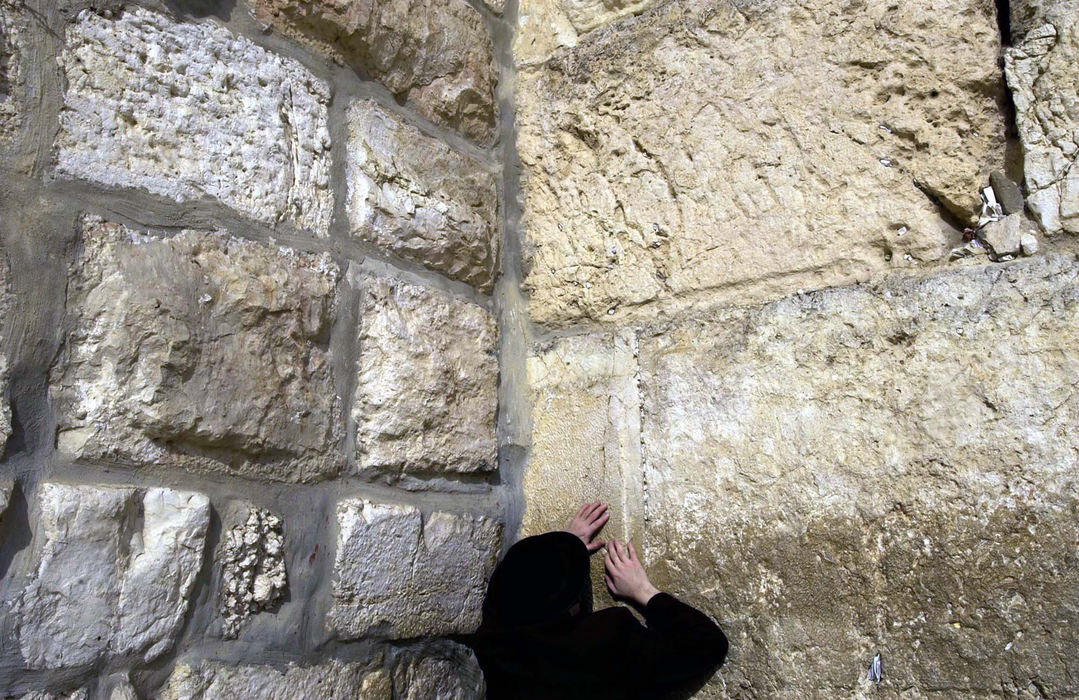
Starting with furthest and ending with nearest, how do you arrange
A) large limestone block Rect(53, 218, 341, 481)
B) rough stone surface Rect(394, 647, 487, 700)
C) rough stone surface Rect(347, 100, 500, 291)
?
rough stone surface Rect(347, 100, 500, 291) → rough stone surface Rect(394, 647, 487, 700) → large limestone block Rect(53, 218, 341, 481)

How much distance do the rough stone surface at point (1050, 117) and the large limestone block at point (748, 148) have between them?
0.16ft

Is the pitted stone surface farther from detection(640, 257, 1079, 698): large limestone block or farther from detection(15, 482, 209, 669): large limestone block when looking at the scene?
detection(640, 257, 1079, 698): large limestone block

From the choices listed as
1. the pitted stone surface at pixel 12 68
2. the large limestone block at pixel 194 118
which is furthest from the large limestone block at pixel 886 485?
the pitted stone surface at pixel 12 68

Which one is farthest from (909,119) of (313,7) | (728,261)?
(313,7)

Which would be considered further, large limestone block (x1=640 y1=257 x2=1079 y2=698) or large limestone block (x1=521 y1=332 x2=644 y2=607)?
large limestone block (x1=521 y1=332 x2=644 y2=607)

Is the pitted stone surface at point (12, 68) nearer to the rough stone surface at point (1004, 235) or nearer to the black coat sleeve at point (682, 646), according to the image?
the black coat sleeve at point (682, 646)

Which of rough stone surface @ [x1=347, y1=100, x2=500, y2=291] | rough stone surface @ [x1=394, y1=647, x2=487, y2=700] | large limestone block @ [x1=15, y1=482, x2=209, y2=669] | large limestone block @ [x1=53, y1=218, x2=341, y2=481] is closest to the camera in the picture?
large limestone block @ [x1=15, y1=482, x2=209, y2=669]

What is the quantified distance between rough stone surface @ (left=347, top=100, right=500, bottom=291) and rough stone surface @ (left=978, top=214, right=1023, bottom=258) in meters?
1.03

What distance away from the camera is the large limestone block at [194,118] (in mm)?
1292

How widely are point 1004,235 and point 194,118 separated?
140 centimetres

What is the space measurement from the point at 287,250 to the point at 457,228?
454 millimetres

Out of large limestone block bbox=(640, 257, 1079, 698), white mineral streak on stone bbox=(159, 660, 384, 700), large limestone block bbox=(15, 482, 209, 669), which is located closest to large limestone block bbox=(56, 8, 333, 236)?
large limestone block bbox=(15, 482, 209, 669)

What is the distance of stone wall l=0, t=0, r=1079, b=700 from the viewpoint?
1.24 m

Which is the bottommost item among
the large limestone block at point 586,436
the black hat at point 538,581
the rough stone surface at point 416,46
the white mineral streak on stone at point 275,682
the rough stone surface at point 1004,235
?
the white mineral streak on stone at point 275,682
